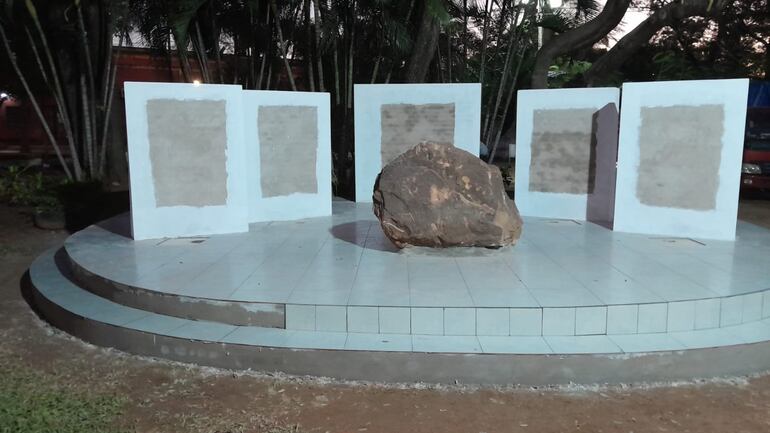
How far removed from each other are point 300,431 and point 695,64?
1813 centimetres

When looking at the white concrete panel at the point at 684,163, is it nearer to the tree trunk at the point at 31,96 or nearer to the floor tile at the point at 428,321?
the floor tile at the point at 428,321

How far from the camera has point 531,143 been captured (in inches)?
320

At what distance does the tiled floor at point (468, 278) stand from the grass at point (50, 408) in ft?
3.61

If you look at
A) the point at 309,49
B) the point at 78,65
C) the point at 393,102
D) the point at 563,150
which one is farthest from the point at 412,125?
the point at 78,65

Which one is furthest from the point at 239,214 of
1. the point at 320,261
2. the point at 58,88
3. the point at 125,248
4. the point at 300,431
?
the point at 58,88

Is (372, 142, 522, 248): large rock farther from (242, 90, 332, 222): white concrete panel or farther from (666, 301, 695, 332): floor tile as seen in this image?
(242, 90, 332, 222): white concrete panel

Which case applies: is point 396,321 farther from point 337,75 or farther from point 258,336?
point 337,75

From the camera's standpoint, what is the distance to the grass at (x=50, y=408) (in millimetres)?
3107

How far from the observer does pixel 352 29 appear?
10531 mm

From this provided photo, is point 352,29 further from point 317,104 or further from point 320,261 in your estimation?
point 320,261

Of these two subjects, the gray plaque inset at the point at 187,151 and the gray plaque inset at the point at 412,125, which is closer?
the gray plaque inset at the point at 187,151

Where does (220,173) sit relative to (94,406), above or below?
above

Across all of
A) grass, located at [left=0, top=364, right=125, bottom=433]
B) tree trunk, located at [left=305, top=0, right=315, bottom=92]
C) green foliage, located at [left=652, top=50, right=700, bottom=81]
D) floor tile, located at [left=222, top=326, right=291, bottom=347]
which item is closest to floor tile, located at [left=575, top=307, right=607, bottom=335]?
floor tile, located at [left=222, top=326, right=291, bottom=347]

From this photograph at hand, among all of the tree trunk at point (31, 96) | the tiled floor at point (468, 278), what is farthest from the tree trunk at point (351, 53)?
the tree trunk at point (31, 96)
